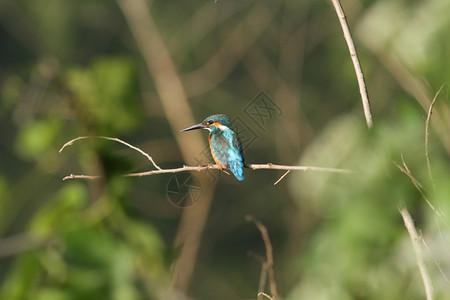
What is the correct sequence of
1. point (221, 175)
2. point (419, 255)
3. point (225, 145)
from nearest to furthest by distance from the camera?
point (419, 255) < point (225, 145) < point (221, 175)

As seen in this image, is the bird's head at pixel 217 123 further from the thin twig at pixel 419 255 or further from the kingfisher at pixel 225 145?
the thin twig at pixel 419 255

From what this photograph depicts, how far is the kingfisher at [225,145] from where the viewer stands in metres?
2.16

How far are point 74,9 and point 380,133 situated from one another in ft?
26.7

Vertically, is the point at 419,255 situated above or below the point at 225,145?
below

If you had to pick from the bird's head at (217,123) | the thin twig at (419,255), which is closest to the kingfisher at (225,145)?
the bird's head at (217,123)

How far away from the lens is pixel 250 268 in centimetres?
950

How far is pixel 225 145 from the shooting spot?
2170 millimetres

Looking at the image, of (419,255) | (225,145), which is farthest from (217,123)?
(419,255)

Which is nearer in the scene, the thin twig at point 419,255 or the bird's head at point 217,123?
the thin twig at point 419,255

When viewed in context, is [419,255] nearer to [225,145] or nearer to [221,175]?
[225,145]

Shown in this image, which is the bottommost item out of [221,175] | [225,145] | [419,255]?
[419,255]

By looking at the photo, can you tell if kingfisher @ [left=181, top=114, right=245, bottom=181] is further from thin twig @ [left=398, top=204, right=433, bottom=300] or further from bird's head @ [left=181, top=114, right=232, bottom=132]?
thin twig @ [left=398, top=204, right=433, bottom=300]

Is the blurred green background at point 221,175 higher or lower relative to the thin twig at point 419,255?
higher

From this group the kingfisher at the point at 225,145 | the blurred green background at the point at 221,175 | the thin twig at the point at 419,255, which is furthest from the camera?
the kingfisher at the point at 225,145
